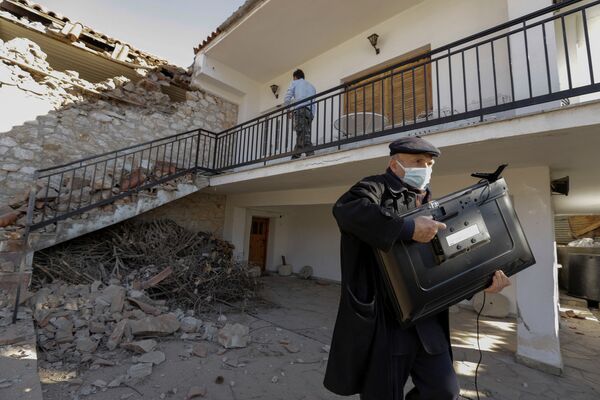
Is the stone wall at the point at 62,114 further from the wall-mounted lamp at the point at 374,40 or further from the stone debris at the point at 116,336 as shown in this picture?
the wall-mounted lamp at the point at 374,40

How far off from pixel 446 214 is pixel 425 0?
5.71 metres

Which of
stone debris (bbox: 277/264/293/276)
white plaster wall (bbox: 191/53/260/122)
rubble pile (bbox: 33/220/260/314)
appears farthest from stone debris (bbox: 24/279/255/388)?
white plaster wall (bbox: 191/53/260/122)

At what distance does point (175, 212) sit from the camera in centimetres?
733

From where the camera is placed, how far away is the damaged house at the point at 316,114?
10.8 ft

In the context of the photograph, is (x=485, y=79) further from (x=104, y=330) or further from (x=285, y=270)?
(x=285, y=270)

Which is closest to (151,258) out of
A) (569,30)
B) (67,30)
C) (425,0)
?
(67,30)

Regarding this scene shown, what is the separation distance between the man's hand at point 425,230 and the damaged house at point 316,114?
2142mm

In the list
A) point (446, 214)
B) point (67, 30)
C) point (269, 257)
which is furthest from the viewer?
point (269, 257)

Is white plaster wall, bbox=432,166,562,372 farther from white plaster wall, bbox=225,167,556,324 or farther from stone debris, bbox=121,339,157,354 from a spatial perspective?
stone debris, bbox=121,339,157,354

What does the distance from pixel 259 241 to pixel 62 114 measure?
19.5 ft

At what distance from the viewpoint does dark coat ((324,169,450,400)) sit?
1.26 meters

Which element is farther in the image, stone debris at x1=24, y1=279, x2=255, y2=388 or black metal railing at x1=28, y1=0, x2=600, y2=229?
black metal railing at x1=28, y1=0, x2=600, y2=229

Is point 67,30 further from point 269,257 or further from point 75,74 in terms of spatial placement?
point 269,257

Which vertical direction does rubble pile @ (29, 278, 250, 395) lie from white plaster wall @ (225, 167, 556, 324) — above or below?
below
